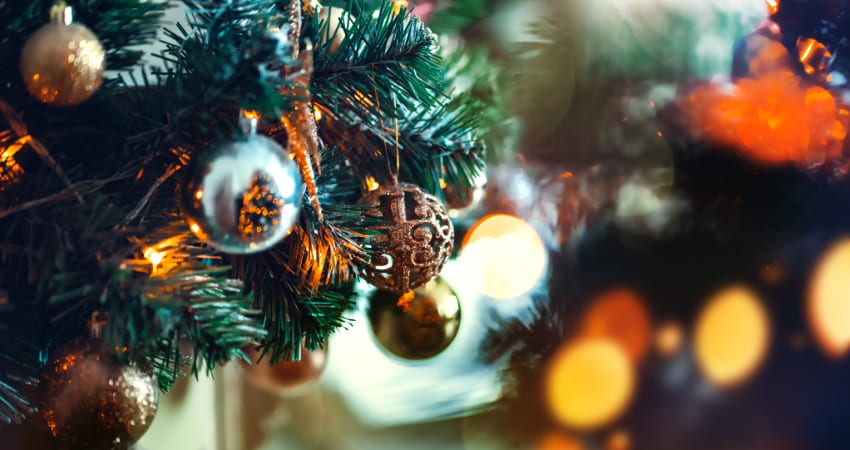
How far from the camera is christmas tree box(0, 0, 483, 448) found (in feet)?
0.88

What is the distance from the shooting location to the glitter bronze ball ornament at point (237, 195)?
0.27 metres

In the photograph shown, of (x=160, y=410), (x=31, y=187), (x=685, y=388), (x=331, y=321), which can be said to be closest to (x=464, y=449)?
(x=685, y=388)

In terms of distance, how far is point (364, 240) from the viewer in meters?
0.38

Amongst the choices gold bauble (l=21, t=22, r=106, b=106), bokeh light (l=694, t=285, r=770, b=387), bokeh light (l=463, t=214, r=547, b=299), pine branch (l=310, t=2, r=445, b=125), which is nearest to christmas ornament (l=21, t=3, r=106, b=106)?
gold bauble (l=21, t=22, r=106, b=106)

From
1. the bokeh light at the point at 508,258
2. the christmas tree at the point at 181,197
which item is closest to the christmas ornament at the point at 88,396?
the christmas tree at the point at 181,197

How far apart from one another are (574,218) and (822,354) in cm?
32

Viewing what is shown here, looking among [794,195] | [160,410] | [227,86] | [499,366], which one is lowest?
[499,366]

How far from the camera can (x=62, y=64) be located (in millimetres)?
285

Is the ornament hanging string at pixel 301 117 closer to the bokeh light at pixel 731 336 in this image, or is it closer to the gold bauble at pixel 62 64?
the gold bauble at pixel 62 64

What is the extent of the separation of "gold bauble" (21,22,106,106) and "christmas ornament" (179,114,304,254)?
78mm

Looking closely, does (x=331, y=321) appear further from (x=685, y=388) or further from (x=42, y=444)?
(x=685, y=388)

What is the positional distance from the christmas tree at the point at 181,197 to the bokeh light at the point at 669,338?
44 cm

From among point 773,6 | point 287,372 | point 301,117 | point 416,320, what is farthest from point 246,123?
point 773,6

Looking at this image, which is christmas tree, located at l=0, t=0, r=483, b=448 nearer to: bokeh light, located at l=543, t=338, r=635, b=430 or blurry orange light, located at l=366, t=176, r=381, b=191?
blurry orange light, located at l=366, t=176, r=381, b=191
